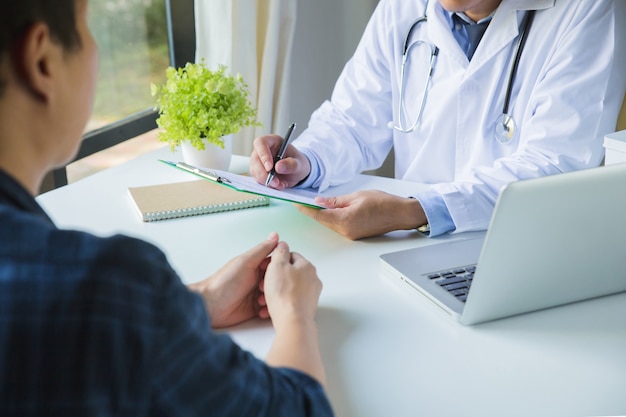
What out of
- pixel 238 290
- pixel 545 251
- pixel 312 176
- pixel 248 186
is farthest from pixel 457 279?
pixel 312 176

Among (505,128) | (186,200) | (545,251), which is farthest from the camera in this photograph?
(505,128)

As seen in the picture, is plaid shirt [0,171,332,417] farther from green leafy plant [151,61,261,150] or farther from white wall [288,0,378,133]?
white wall [288,0,378,133]

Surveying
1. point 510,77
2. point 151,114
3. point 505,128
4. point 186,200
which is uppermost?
point 510,77

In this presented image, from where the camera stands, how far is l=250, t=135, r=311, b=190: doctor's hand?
1.67m

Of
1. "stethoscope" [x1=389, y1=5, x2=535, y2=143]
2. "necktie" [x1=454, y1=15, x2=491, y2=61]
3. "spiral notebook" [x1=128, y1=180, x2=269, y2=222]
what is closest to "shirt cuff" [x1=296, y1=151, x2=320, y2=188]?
"spiral notebook" [x1=128, y1=180, x2=269, y2=222]

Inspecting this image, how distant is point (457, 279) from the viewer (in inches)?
48.8

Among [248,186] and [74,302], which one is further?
[248,186]

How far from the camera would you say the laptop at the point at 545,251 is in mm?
1020

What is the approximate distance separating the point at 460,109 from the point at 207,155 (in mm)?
622

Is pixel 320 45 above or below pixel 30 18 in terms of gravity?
below

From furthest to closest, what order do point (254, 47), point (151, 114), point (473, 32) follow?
1. point (151, 114)
2. point (254, 47)
3. point (473, 32)

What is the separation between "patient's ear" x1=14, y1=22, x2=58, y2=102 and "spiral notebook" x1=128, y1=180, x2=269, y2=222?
0.87 meters

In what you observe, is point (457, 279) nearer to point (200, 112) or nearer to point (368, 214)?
point (368, 214)

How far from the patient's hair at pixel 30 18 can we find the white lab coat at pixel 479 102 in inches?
37.1
